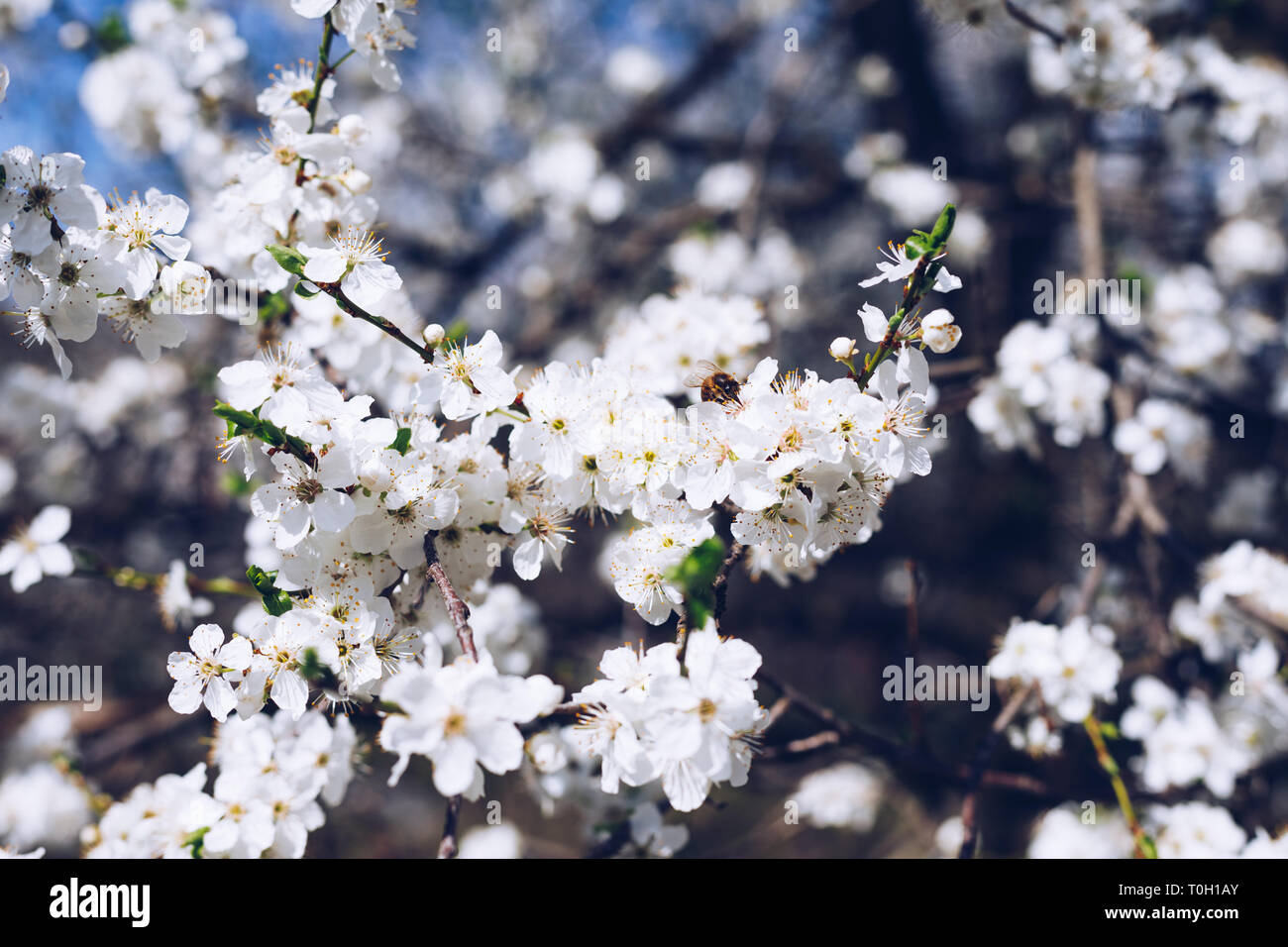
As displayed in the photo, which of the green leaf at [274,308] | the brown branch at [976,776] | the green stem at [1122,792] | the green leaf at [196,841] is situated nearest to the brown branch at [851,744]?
the brown branch at [976,776]

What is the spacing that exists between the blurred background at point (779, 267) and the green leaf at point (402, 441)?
608 millimetres

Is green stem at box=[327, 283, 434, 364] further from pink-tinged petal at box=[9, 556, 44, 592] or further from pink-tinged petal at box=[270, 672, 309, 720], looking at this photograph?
pink-tinged petal at box=[9, 556, 44, 592]

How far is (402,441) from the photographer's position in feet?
3.93

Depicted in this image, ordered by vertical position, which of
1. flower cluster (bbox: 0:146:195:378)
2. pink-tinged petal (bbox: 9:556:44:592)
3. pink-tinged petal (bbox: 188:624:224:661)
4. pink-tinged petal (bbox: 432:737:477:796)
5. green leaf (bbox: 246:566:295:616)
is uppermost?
flower cluster (bbox: 0:146:195:378)

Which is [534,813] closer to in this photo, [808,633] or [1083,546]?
[808,633]

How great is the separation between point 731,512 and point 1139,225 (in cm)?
347

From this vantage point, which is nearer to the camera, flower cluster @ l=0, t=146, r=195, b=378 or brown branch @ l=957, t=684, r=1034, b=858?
flower cluster @ l=0, t=146, r=195, b=378

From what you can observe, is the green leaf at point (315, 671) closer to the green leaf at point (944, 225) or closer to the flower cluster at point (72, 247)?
the flower cluster at point (72, 247)

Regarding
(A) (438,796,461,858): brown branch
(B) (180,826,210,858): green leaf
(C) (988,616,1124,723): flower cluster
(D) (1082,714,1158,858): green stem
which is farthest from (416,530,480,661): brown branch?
(D) (1082,714,1158,858): green stem

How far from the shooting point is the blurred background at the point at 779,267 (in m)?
2.42

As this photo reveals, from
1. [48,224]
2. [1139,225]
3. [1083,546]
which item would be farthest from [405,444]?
[1139,225]

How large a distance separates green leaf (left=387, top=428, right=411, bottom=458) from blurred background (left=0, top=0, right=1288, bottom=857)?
61cm

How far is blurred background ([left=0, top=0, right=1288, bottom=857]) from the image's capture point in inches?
95.4
